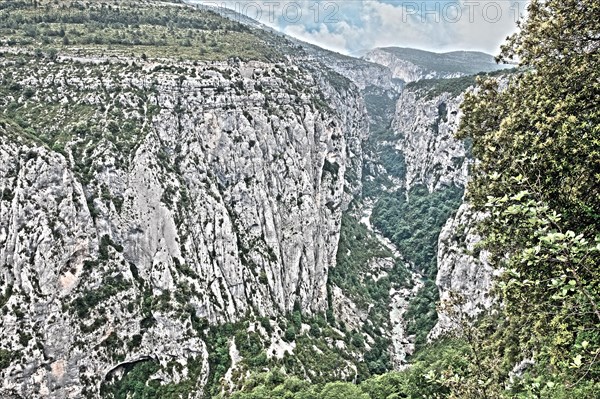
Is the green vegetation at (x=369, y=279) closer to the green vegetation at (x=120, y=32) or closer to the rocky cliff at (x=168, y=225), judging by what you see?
the rocky cliff at (x=168, y=225)

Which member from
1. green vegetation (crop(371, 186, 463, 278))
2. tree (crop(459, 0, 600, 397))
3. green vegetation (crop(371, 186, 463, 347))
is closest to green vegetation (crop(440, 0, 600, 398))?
tree (crop(459, 0, 600, 397))

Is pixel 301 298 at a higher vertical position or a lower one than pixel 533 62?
lower

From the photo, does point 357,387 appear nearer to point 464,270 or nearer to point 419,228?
point 464,270

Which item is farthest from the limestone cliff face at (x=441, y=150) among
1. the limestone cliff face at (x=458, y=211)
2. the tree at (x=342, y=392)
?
the tree at (x=342, y=392)

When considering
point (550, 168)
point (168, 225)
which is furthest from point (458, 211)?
point (550, 168)

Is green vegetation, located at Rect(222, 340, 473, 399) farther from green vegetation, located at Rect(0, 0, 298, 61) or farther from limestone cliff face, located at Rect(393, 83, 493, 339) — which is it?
green vegetation, located at Rect(0, 0, 298, 61)

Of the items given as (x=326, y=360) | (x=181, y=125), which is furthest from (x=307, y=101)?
(x=326, y=360)

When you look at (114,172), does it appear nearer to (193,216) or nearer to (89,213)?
(89,213)

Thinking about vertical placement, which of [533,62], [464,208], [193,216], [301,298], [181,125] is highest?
[533,62]
